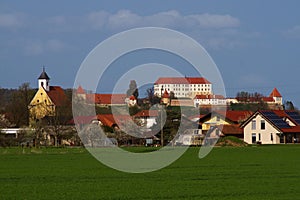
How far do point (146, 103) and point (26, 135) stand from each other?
27407 millimetres

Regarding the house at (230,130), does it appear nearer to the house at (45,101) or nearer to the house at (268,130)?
the house at (268,130)

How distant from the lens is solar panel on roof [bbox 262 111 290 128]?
106m

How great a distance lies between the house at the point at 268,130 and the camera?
106 meters

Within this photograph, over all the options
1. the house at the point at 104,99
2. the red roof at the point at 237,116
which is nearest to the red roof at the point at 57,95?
the house at the point at 104,99

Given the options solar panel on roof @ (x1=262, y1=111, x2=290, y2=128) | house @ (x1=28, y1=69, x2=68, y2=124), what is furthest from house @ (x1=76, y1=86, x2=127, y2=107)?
solar panel on roof @ (x1=262, y1=111, x2=290, y2=128)

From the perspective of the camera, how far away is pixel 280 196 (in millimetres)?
22094

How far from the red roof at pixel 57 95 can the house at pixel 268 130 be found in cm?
3798

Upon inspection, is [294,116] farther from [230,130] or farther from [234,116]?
[234,116]

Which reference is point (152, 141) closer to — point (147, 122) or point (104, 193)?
point (147, 122)

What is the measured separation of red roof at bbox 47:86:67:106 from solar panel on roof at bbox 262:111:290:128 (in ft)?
129

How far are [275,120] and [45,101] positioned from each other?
49433 mm

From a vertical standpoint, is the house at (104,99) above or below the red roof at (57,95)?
below

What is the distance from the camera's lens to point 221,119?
11906cm

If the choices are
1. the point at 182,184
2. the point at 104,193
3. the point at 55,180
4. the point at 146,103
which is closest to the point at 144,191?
the point at 104,193
